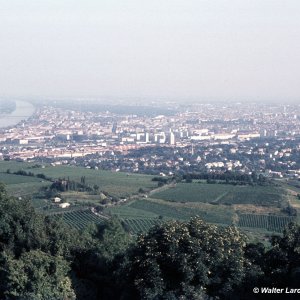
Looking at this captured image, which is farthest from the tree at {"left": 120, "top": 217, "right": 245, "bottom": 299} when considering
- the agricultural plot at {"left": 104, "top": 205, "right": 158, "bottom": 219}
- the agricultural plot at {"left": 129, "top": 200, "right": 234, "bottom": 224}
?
the agricultural plot at {"left": 104, "top": 205, "right": 158, "bottom": 219}

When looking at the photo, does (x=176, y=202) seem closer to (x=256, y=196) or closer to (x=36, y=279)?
(x=256, y=196)

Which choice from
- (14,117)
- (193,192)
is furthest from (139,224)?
(14,117)

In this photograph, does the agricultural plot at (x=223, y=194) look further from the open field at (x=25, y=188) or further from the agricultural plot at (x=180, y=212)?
the open field at (x=25, y=188)

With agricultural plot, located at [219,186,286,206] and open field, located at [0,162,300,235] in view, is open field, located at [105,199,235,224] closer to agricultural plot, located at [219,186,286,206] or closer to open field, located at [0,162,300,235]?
open field, located at [0,162,300,235]

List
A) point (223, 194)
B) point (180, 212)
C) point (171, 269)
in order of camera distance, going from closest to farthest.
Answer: point (171, 269), point (180, 212), point (223, 194)

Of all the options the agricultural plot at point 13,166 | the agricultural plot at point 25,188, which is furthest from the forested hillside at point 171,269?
the agricultural plot at point 13,166

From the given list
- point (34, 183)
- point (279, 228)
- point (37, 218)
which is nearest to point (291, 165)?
point (34, 183)
